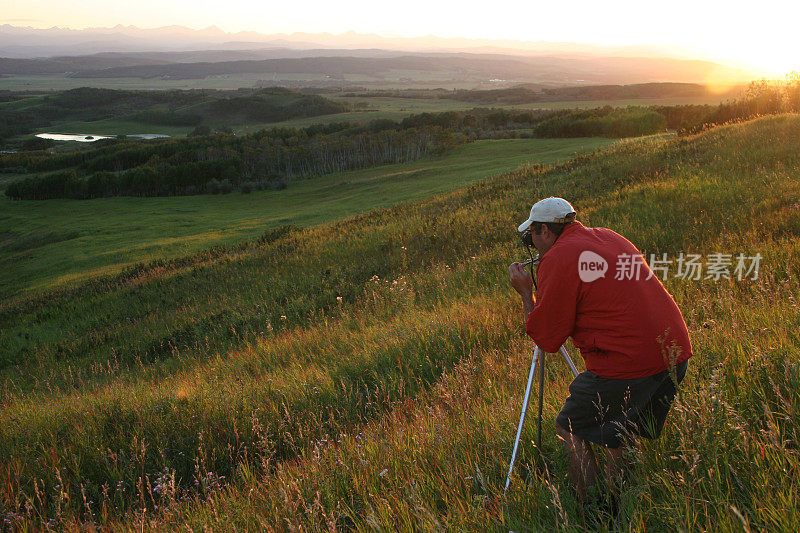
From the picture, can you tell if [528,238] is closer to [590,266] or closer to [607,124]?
[590,266]

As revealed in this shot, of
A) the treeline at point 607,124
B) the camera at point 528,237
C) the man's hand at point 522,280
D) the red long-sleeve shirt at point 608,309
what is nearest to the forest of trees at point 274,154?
the treeline at point 607,124

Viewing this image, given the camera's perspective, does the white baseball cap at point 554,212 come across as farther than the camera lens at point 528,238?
No

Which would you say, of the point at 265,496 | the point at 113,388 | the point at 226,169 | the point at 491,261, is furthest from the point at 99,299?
A: the point at 226,169

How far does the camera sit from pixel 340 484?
3.71m

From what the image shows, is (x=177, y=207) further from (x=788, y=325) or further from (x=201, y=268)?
(x=788, y=325)

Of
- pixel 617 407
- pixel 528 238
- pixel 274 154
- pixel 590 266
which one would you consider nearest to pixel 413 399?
pixel 528 238

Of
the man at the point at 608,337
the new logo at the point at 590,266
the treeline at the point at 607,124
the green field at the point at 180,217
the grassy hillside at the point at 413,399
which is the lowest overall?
the green field at the point at 180,217

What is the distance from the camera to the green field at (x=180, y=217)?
35188mm

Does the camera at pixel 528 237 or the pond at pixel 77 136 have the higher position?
the pond at pixel 77 136

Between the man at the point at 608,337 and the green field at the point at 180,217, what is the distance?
103 feet

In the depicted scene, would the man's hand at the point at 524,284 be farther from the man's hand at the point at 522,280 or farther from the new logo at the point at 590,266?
the new logo at the point at 590,266

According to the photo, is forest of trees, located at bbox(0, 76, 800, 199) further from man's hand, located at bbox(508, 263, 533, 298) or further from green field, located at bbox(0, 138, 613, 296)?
man's hand, located at bbox(508, 263, 533, 298)

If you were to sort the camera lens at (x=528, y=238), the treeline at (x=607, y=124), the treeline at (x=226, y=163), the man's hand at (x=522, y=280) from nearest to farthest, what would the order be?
the man's hand at (x=522, y=280), the camera lens at (x=528, y=238), the treeline at (x=607, y=124), the treeline at (x=226, y=163)

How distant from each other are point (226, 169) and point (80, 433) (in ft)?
299
